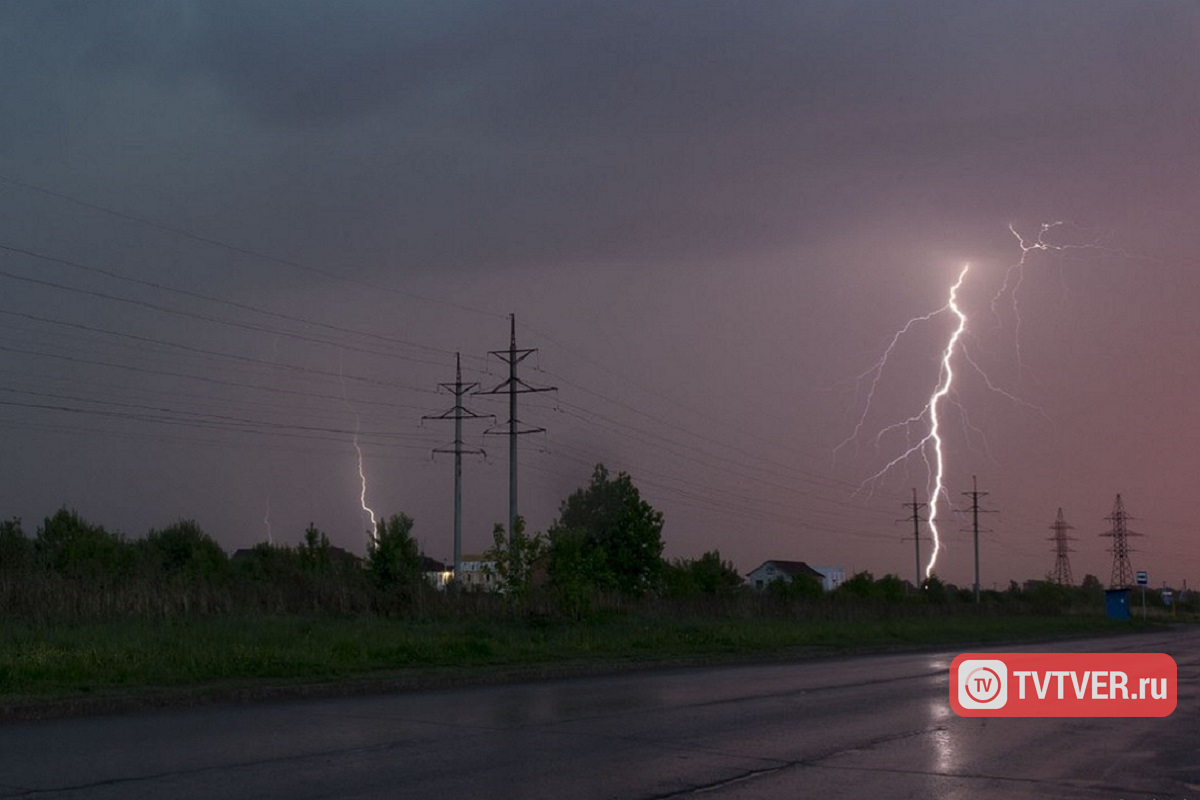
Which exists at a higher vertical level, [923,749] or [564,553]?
[564,553]

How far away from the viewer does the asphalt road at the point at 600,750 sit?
10.7 meters

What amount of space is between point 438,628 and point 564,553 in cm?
574

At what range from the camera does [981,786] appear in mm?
10938

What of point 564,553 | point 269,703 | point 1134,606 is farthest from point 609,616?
point 1134,606

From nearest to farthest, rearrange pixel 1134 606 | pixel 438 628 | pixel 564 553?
pixel 438 628 → pixel 564 553 → pixel 1134 606

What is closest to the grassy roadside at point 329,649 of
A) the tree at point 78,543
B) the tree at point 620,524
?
the tree at point 78,543

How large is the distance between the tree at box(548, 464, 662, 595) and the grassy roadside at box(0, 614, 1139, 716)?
29.9 meters

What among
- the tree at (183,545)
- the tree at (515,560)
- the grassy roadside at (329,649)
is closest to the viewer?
the grassy roadside at (329,649)

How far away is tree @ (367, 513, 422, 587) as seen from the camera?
3853cm

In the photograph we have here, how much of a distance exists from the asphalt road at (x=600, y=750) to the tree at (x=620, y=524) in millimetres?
49858

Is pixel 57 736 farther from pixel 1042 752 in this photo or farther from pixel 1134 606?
pixel 1134 606

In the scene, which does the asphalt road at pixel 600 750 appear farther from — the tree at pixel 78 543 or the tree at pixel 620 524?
the tree at pixel 620 524

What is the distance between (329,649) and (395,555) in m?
20.8

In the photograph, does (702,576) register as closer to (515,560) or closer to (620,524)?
(620,524)
